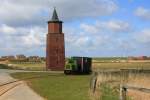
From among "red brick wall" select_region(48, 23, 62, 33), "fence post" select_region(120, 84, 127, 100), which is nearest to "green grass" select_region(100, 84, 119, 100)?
"fence post" select_region(120, 84, 127, 100)

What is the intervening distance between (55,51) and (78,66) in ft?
49.6

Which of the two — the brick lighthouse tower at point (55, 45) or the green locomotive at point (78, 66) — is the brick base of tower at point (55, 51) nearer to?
the brick lighthouse tower at point (55, 45)

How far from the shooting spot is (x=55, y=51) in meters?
69.4

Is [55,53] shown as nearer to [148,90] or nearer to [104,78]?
[104,78]

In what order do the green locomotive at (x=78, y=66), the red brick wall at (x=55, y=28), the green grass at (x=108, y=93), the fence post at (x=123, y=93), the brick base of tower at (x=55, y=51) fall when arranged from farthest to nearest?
the brick base of tower at (x=55, y=51) < the red brick wall at (x=55, y=28) < the green locomotive at (x=78, y=66) < the green grass at (x=108, y=93) < the fence post at (x=123, y=93)

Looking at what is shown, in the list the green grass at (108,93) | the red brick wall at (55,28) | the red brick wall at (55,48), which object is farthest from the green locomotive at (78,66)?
the green grass at (108,93)

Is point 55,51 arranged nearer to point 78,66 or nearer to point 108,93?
point 78,66

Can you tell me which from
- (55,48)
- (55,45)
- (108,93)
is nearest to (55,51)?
(55,48)

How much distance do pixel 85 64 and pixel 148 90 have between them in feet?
142

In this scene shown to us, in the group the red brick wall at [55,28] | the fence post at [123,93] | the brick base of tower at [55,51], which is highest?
the red brick wall at [55,28]

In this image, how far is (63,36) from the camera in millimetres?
→ 69125

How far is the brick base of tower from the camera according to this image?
226 feet

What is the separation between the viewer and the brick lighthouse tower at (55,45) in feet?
225

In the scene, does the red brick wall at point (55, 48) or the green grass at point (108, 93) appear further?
the red brick wall at point (55, 48)
